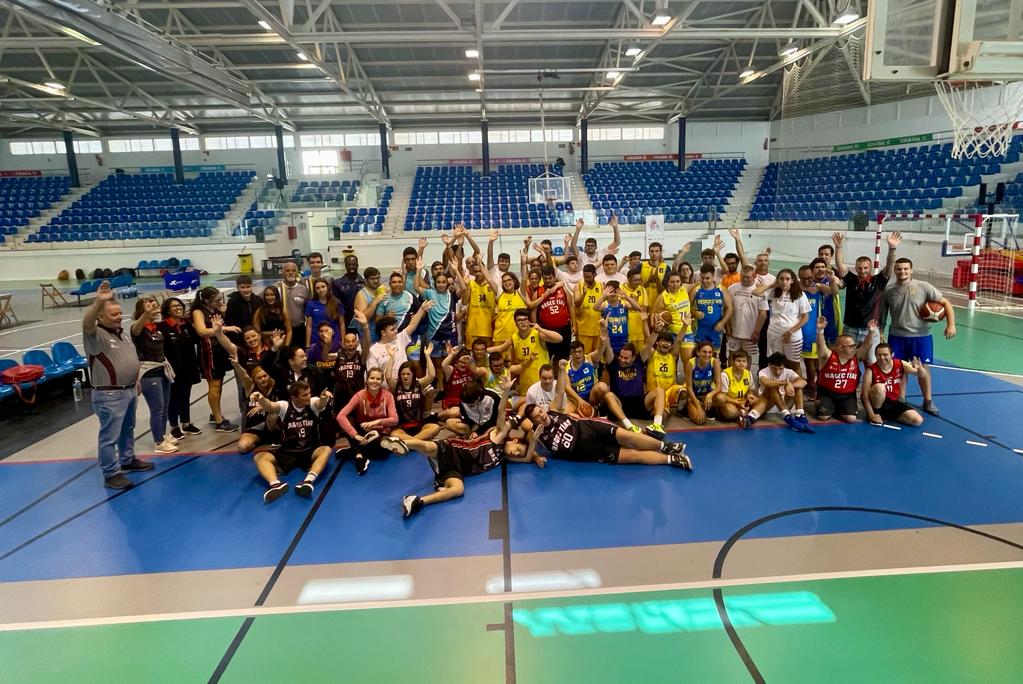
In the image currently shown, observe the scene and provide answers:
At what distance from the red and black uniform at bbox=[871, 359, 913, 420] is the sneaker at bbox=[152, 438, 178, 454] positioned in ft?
25.7

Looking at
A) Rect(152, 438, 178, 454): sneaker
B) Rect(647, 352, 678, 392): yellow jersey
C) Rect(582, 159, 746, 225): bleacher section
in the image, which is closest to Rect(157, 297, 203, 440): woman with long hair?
Rect(152, 438, 178, 454): sneaker

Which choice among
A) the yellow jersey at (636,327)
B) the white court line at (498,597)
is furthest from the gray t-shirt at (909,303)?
the white court line at (498,597)

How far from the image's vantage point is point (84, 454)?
244 inches

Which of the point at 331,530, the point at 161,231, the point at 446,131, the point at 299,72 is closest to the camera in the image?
the point at 331,530

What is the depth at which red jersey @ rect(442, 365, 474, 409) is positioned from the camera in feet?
21.3

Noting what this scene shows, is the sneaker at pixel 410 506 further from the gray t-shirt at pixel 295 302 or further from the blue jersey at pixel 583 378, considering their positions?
the gray t-shirt at pixel 295 302

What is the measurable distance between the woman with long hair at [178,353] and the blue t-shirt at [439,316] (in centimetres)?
267

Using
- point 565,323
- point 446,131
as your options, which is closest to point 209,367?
point 565,323

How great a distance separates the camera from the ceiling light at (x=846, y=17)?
13688mm

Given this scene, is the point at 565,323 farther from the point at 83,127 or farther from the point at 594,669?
the point at 83,127

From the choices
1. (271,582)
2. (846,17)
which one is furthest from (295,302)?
(846,17)

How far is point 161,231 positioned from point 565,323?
2414cm

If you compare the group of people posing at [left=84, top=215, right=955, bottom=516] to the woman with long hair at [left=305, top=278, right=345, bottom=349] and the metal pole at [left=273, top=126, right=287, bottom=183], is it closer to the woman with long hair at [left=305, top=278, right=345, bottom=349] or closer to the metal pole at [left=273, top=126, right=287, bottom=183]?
the woman with long hair at [left=305, top=278, right=345, bottom=349]

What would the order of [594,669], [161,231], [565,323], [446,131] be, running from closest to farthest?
1. [594,669]
2. [565,323]
3. [161,231]
4. [446,131]
